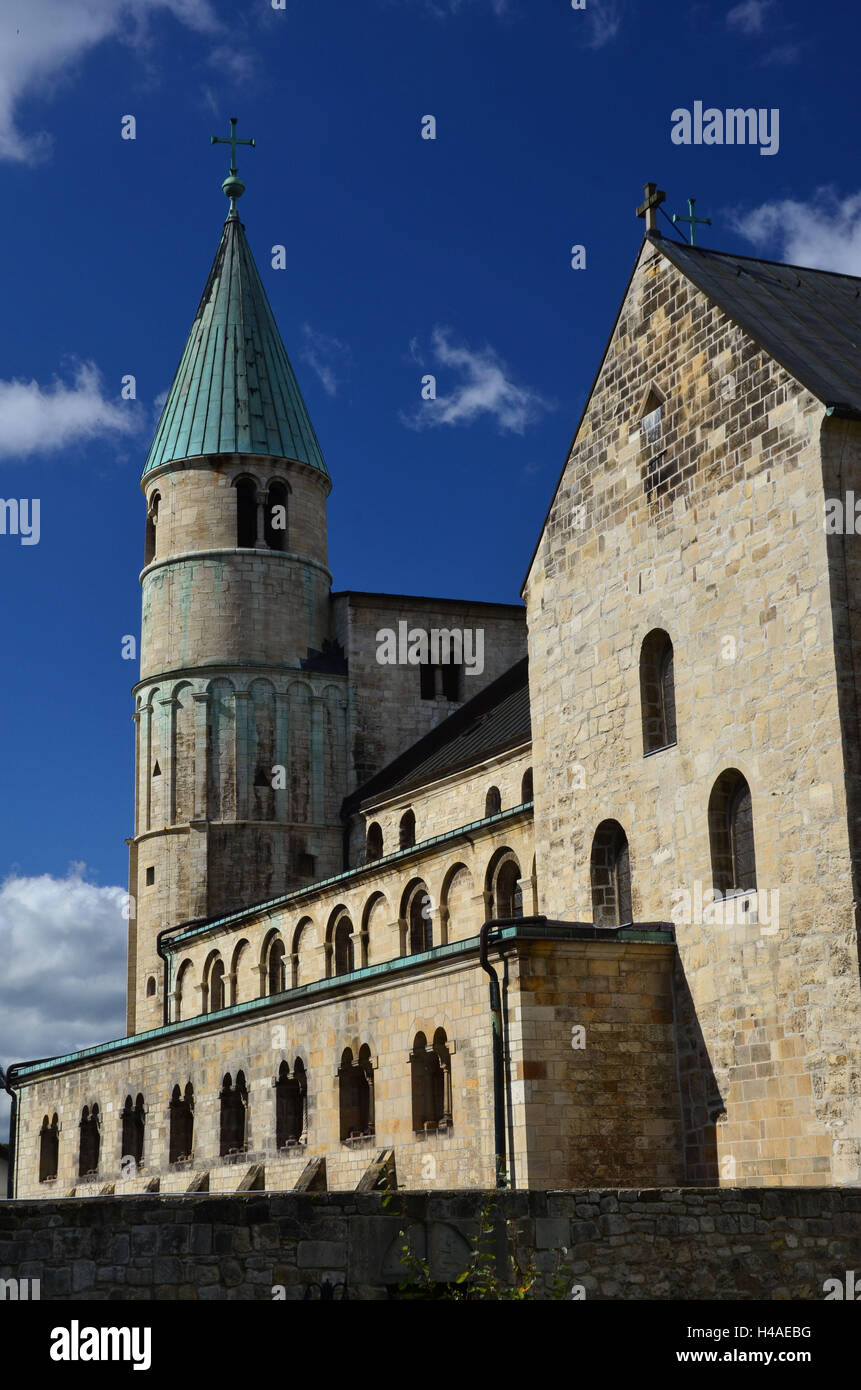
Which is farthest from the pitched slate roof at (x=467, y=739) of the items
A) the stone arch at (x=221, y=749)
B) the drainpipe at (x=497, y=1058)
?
the drainpipe at (x=497, y=1058)

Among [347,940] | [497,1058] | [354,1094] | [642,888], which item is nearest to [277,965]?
[347,940]

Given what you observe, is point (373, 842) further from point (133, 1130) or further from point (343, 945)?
point (133, 1130)

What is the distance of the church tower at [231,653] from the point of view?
54.1 m

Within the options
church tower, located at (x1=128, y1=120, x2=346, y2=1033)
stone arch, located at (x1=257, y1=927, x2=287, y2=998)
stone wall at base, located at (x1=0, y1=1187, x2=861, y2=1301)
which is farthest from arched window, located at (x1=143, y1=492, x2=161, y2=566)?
stone wall at base, located at (x1=0, y1=1187, x2=861, y2=1301)

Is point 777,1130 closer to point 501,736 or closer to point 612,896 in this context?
point 612,896

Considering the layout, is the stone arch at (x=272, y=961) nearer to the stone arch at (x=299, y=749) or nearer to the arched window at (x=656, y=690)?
the stone arch at (x=299, y=749)

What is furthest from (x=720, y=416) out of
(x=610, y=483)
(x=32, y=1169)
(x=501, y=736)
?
(x=32, y=1169)

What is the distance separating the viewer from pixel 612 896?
91.1 feet

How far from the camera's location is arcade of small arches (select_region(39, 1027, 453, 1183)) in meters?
26.3

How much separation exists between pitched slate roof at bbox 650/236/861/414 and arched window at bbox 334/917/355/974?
20.9m

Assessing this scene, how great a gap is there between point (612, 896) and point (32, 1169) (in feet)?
72.2

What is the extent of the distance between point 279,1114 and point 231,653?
26.4m

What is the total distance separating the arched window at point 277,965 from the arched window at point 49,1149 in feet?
23.9

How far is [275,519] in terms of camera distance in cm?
5716
